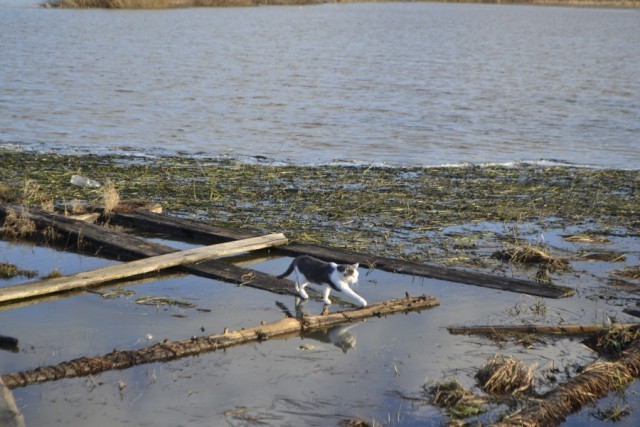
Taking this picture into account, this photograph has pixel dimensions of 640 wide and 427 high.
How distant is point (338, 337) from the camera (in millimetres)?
8031

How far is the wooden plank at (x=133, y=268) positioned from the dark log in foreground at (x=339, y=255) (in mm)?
328

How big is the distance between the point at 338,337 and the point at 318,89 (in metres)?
24.2

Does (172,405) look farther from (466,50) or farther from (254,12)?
(254,12)

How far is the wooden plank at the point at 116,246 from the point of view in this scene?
9562mm

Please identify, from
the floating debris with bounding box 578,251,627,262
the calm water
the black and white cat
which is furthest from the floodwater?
the calm water

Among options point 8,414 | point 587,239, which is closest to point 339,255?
point 587,239

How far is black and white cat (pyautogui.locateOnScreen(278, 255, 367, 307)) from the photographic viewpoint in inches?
328

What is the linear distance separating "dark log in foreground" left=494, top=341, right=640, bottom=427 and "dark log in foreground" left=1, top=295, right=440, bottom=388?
2056 millimetres

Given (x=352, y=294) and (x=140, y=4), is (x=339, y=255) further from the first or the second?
(x=140, y=4)

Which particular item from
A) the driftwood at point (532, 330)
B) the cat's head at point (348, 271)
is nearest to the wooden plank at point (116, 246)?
the cat's head at point (348, 271)

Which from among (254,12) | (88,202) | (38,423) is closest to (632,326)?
(38,423)

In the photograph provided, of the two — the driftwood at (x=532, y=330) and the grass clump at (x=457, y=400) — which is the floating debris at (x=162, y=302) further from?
→ the grass clump at (x=457, y=400)

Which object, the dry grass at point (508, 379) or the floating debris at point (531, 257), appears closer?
the dry grass at point (508, 379)

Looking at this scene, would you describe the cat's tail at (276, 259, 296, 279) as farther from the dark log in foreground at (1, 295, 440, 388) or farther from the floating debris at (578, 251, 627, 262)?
the floating debris at (578, 251, 627, 262)
